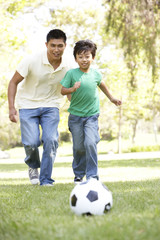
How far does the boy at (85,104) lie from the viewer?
530 cm

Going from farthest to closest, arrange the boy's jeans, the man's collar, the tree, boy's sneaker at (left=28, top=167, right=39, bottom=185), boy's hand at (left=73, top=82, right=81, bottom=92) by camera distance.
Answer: boy's sneaker at (left=28, top=167, right=39, bottom=185)
the man's collar
the tree
the boy's jeans
boy's hand at (left=73, top=82, right=81, bottom=92)

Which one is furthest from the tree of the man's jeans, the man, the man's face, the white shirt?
the man's jeans

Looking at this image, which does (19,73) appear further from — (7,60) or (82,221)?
(7,60)

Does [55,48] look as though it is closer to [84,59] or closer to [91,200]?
[84,59]

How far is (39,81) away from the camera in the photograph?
561cm

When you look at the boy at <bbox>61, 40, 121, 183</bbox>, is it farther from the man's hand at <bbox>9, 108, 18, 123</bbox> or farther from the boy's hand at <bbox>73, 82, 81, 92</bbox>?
the man's hand at <bbox>9, 108, 18, 123</bbox>

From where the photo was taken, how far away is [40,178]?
A: 5551mm

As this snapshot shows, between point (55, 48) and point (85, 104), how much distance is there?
94 cm

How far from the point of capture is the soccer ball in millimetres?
3147

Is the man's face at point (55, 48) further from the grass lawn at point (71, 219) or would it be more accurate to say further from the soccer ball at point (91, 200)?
the soccer ball at point (91, 200)

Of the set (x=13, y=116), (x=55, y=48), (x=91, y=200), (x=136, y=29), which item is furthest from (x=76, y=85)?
(x=91, y=200)

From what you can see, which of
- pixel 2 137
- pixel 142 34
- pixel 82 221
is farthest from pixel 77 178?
pixel 2 137

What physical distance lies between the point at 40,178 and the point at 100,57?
62.2 ft

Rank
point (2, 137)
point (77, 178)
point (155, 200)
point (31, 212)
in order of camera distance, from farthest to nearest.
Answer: point (2, 137) → point (77, 178) → point (155, 200) → point (31, 212)
